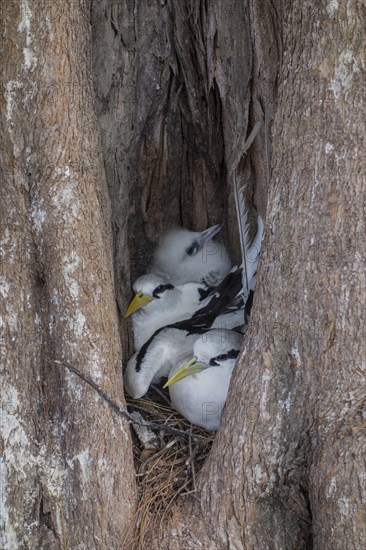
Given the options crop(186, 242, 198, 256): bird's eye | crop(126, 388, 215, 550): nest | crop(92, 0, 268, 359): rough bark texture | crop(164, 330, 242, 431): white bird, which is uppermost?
crop(92, 0, 268, 359): rough bark texture

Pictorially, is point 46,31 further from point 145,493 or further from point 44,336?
point 145,493

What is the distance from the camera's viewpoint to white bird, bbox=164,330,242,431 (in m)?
4.35

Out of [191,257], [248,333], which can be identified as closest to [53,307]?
[248,333]

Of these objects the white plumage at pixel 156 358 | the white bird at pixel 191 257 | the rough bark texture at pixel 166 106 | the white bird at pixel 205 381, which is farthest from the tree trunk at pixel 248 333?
the white bird at pixel 191 257

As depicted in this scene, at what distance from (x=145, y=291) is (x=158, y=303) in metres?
0.18

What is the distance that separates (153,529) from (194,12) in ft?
9.71

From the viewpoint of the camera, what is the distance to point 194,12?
463cm

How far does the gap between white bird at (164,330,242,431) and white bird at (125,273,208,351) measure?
0.77 metres

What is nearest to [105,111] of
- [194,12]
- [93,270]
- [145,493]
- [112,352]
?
[194,12]

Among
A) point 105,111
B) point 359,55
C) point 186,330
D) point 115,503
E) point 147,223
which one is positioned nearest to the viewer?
point 359,55

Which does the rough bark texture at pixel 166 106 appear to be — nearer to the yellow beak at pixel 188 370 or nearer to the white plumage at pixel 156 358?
the white plumage at pixel 156 358

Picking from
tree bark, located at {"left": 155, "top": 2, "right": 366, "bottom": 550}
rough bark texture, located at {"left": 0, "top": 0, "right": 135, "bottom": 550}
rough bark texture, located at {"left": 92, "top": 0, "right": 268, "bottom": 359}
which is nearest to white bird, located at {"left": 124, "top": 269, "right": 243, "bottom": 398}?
rough bark texture, located at {"left": 92, "top": 0, "right": 268, "bottom": 359}

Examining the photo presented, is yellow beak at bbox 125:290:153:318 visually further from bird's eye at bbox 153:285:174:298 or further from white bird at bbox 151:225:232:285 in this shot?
white bird at bbox 151:225:232:285

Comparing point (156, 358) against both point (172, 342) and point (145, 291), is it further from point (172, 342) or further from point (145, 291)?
point (145, 291)
